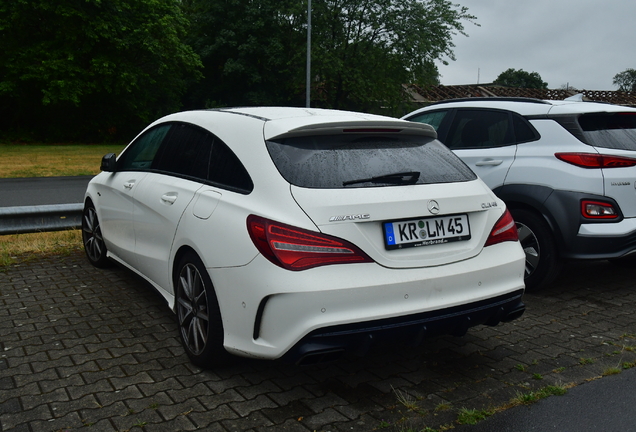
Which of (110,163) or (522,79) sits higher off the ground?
(522,79)

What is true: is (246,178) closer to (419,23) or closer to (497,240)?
(497,240)

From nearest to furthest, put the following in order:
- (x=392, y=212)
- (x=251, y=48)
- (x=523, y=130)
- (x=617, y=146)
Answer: (x=392, y=212)
(x=617, y=146)
(x=523, y=130)
(x=251, y=48)

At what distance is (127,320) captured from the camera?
4734 millimetres

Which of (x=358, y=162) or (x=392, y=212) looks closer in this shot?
(x=392, y=212)

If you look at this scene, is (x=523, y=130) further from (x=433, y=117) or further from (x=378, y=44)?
(x=378, y=44)

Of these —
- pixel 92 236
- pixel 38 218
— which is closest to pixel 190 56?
pixel 38 218

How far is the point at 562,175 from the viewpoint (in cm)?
535

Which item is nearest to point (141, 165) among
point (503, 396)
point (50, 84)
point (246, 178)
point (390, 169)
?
point (246, 178)

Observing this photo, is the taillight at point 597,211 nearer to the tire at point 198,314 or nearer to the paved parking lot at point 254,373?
the paved parking lot at point 254,373

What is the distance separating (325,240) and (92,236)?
12.5ft

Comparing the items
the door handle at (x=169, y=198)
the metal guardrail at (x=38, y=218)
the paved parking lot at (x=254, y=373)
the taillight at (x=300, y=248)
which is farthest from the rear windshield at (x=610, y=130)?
the metal guardrail at (x=38, y=218)

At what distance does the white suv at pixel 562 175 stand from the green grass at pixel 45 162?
15487mm

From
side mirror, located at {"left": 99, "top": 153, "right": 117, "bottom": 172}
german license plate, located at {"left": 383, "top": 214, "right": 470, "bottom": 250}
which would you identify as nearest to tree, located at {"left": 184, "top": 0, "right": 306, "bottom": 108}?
side mirror, located at {"left": 99, "top": 153, "right": 117, "bottom": 172}

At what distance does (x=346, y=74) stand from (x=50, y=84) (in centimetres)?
1691
